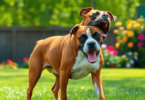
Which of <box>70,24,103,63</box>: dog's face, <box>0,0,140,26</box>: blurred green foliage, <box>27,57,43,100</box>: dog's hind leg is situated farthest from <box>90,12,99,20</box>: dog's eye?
<box>0,0,140,26</box>: blurred green foliage

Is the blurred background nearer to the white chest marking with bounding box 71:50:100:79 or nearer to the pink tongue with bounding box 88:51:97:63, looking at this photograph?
the white chest marking with bounding box 71:50:100:79

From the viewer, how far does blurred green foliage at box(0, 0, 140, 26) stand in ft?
66.2

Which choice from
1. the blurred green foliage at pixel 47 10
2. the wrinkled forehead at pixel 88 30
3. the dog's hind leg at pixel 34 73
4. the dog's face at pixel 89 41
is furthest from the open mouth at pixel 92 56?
the blurred green foliage at pixel 47 10

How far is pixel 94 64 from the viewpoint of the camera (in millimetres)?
4734

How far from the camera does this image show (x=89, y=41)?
4.44 metres

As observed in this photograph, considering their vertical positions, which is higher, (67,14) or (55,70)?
(55,70)

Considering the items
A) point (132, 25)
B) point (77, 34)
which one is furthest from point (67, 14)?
point (77, 34)

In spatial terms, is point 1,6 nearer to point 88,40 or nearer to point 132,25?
point 132,25

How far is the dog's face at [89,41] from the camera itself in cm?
444

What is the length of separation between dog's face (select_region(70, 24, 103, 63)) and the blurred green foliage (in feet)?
50.5

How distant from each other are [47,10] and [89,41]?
17452 millimetres

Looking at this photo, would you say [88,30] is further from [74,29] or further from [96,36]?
[74,29]

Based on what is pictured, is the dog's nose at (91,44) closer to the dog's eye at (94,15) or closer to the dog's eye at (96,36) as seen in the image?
the dog's eye at (96,36)

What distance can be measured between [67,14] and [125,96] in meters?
17.2
